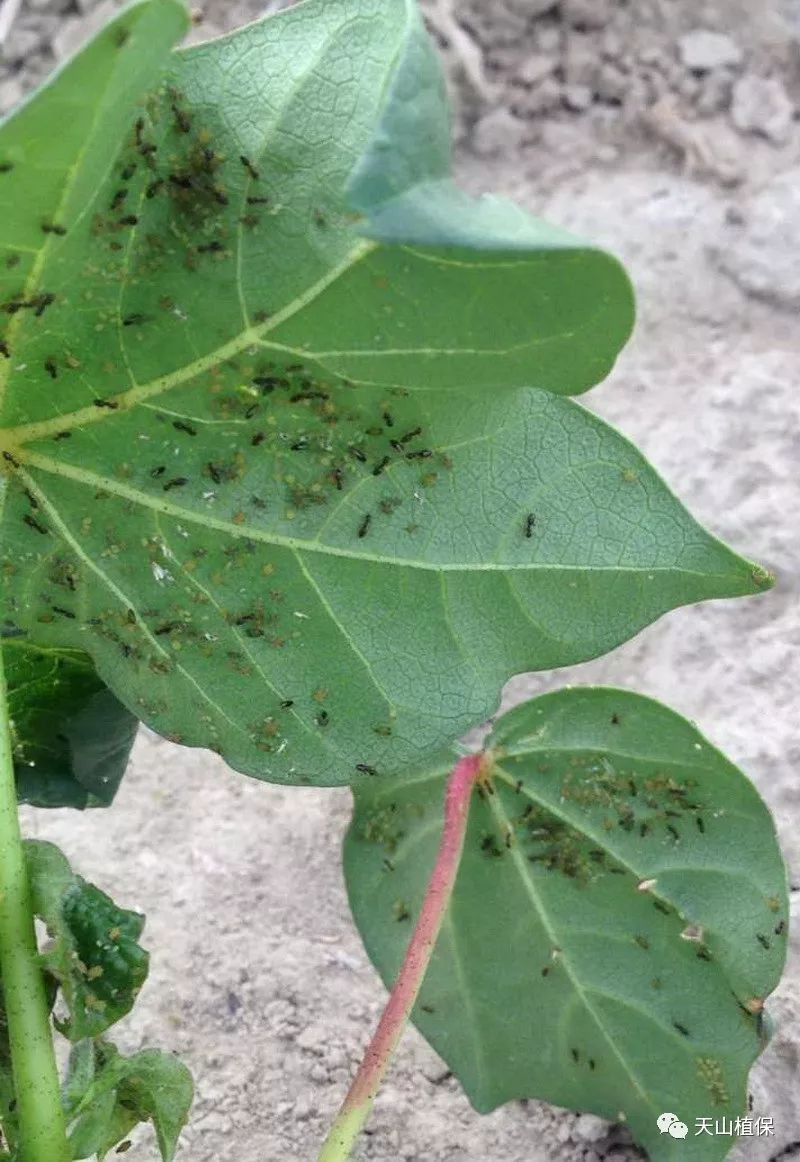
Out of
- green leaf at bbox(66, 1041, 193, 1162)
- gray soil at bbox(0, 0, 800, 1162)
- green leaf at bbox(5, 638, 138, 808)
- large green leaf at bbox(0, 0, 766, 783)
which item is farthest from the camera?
gray soil at bbox(0, 0, 800, 1162)

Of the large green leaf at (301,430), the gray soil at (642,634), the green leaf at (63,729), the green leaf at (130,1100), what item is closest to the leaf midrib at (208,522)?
the large green leaf at (301,430)

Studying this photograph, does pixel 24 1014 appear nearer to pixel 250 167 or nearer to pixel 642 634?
pixel 250 167

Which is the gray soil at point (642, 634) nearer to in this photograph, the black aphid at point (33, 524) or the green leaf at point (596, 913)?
the green leaf at point (596, 913)

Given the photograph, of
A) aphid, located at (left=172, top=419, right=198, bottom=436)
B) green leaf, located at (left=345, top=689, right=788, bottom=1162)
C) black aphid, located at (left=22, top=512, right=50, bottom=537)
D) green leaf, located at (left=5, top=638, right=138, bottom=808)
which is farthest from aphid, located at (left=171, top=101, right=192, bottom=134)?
green leaf, located at (left=345, top=689, right=788, bottom=1162)

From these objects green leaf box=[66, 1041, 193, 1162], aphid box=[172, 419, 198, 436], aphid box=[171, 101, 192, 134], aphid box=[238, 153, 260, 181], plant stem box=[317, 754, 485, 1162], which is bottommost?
plant stem box=[317, 754, 485, 1162]

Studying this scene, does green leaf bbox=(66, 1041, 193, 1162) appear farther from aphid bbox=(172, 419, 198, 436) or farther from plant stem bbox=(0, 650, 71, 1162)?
aphid bbox=(172, 419, 198, 436)

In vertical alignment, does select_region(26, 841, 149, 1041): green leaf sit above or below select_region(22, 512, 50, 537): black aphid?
below

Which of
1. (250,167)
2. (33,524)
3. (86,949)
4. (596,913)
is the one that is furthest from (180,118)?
(596,913)
